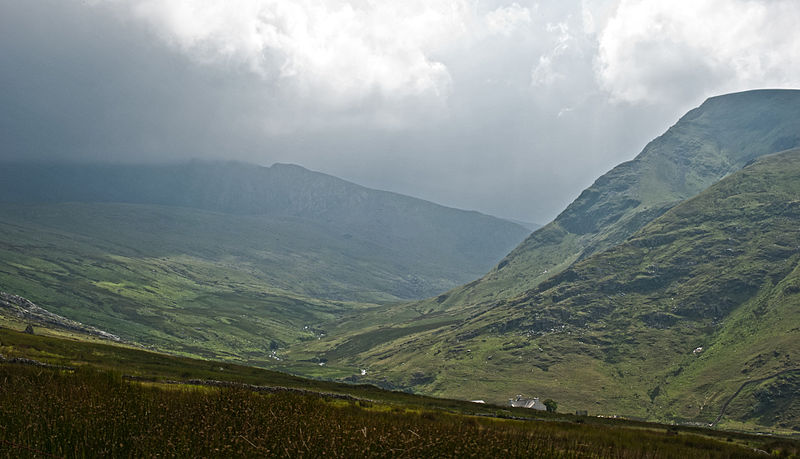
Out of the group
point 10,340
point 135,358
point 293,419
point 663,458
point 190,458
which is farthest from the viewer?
point 135,358

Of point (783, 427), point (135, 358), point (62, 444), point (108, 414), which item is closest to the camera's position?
point (62, 444)

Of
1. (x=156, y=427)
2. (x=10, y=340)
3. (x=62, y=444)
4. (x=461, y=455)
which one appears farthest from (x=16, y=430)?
(x=10, y=340)

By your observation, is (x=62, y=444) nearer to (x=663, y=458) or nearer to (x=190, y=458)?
(x=190, y=458)

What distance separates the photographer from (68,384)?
20078 mm

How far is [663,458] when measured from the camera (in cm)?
2677

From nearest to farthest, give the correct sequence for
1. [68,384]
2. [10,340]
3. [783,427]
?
1. [68,384]
2. [10,340]
3. [783,427]

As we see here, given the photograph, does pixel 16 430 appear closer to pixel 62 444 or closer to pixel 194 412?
pixel 62 444

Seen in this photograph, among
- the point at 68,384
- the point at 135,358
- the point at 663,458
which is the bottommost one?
the point at 135,358

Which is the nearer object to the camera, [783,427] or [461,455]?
[461,455]

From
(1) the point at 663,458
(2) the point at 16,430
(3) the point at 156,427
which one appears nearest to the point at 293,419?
(3) the point at 156,427

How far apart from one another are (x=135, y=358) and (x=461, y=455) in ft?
427

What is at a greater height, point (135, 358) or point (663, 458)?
point (663, 458)

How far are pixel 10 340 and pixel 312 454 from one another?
117 m

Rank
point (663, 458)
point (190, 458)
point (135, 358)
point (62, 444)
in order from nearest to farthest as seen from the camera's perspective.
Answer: point (190, 458) < point (62, 444) < point (663, 458) < point (135, 358)
